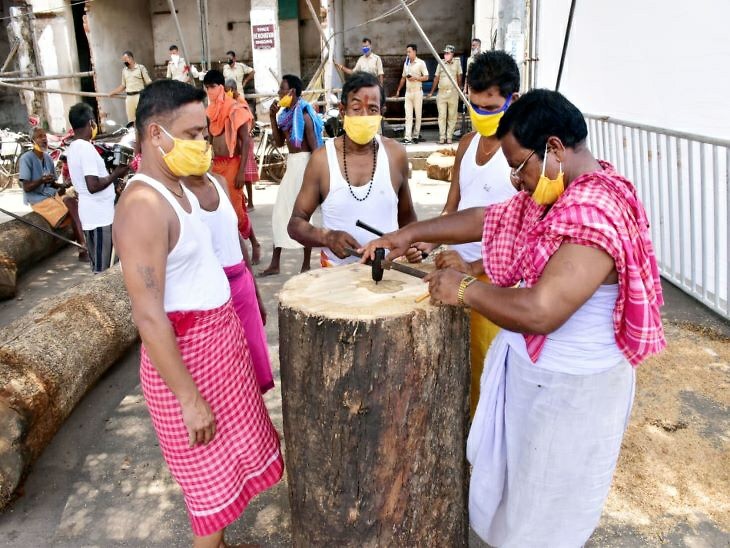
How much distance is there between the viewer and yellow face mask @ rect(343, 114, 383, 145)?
2771mm

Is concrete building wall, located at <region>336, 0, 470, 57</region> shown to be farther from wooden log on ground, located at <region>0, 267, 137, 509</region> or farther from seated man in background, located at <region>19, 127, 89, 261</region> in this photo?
wooden log on ground, located at <region>0, 267, 137, 509</region>

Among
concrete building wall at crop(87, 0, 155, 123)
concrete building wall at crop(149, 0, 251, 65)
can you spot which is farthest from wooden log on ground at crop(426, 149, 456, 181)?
concrete building wall at crop(149, 0, 251, 65)

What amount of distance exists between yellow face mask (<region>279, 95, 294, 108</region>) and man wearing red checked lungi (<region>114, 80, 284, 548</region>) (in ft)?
12.9

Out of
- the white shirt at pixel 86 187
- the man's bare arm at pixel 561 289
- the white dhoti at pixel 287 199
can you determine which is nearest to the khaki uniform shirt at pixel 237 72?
the white dhoti at pixel 287 199

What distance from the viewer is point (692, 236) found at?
15.0 feet

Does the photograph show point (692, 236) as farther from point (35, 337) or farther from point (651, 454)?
point (35, 337)

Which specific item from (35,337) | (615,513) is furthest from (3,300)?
(615,513)

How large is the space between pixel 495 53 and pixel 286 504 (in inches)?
85.2

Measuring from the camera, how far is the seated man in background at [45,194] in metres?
6.73

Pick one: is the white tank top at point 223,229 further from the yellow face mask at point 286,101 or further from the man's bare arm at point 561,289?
the yellow face mask at point 286,101

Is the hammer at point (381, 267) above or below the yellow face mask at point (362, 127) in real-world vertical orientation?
below

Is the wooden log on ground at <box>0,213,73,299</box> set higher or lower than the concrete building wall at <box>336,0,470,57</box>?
lower

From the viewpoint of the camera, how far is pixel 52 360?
3.37 meters

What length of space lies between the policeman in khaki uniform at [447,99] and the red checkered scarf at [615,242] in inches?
432
